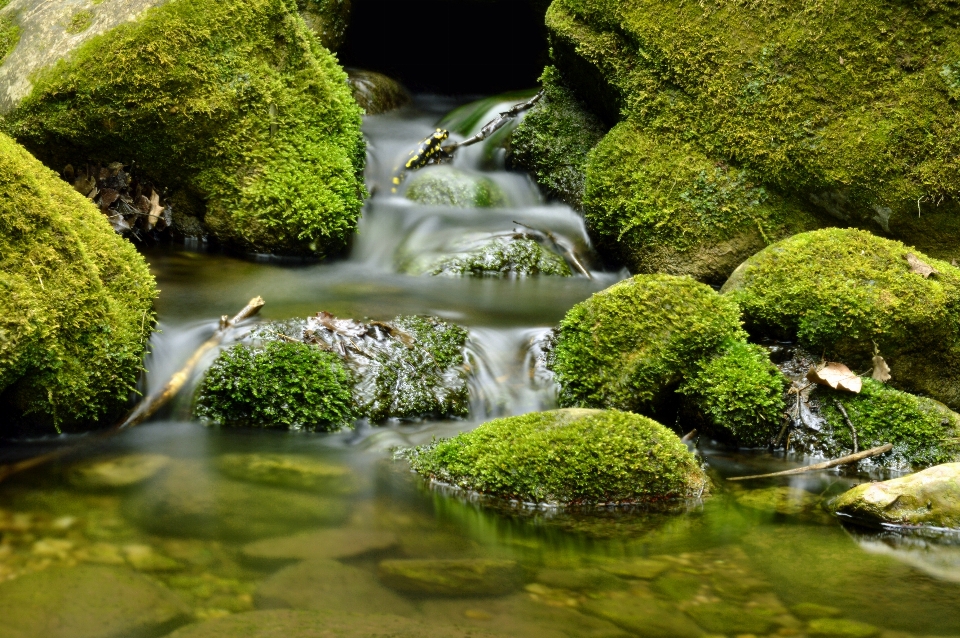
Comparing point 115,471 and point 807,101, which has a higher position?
point 807,101

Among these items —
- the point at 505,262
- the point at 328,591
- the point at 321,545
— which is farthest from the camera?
the point at 505,262

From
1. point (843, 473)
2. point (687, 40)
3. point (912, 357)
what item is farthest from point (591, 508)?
point (687, 40)

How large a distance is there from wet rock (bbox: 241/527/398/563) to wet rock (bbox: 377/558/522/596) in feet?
0.60

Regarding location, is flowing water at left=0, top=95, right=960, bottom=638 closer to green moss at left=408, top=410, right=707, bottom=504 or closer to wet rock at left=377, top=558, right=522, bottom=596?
wet rock at left=377, top=558, right=522, bottom=596

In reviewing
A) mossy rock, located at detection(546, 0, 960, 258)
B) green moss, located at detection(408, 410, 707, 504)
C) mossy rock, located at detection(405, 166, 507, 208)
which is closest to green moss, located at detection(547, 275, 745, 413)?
green moss, located at detection(408, 410, 707, 504)

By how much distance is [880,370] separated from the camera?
517 centimetres

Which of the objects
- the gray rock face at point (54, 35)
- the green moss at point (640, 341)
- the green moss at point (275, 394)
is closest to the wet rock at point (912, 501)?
the green moss at point (640, 341)

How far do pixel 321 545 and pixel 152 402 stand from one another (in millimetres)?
1993

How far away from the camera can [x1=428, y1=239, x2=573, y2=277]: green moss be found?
748 cm

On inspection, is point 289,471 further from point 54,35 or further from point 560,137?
point 560,137

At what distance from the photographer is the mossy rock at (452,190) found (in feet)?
28.4

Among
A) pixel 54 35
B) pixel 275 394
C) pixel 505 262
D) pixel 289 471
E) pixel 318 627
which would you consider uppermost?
pixel 54 35

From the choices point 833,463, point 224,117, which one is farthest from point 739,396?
point 224,117

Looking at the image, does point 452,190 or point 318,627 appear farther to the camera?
point 452,190
